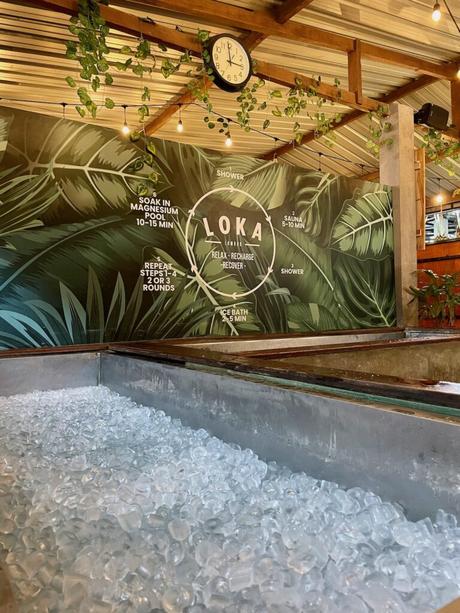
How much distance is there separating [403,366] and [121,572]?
205 centimetres

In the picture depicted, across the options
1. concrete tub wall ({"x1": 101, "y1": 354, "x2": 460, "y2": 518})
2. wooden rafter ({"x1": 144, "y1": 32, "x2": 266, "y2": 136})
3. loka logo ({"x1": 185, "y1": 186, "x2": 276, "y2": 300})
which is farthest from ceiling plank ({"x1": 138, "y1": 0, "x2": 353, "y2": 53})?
concrete tub wall ({"x1": 101, "y1": 354, "x2": 460, "y2": 518})

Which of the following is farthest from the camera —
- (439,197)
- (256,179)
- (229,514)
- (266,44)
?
(439,197)

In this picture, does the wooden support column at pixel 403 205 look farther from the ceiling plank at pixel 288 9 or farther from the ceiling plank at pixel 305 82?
the ceiling plank at pixel 288 9

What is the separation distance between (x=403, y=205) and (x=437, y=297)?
106 cm

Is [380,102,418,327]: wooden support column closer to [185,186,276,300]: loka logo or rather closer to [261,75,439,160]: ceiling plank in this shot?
[261,75,439,160]: ceiling plank

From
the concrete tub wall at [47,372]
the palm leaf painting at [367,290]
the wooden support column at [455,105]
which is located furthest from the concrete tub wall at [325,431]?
the wooden support column at [455,105]

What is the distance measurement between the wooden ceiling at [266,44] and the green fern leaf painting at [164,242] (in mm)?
1188

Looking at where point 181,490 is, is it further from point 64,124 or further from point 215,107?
point 215,107

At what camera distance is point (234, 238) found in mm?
3781

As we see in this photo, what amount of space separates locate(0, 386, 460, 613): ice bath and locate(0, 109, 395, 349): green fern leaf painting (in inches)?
71.7

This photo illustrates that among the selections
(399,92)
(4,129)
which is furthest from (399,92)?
(4,129)

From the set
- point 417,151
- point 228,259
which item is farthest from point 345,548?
point 417,151

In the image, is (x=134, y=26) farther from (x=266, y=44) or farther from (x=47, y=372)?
(x=47, y=372)

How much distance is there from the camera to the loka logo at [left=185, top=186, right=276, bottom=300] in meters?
3.60
